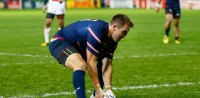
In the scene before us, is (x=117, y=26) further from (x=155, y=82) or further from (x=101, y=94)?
(x=155, y=82)

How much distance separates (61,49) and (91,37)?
577mm

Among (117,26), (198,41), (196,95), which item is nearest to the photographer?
(117,26)

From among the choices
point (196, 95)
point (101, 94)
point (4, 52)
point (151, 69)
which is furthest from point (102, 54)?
point (4, 52)

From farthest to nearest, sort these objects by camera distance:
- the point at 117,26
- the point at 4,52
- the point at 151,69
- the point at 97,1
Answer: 1. the point at 97,1
2. the point at 4,52
3. the point at 151,69
4. the point at 117,26

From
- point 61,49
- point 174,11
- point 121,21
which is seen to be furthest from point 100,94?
point 174,11

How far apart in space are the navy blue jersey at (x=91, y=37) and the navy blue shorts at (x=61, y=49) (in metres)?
0.10

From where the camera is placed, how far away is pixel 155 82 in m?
8.80

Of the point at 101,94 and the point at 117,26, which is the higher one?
the point at 117,26

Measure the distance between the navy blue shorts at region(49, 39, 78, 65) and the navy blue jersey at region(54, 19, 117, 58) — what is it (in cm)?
10

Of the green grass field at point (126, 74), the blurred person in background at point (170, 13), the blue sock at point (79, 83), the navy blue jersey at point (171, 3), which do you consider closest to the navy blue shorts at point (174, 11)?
the blurred person in background at point (170, 13)

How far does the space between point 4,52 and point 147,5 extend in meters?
56.7

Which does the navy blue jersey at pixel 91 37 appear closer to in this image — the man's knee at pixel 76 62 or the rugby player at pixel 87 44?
the rugby player at pixel 87 44

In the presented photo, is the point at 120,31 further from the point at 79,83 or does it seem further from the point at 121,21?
the point at 79,83

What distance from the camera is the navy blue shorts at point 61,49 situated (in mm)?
6528
